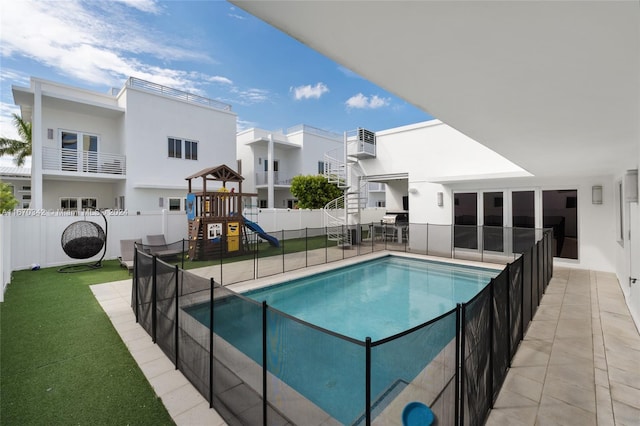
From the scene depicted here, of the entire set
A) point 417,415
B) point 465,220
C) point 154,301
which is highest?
point 465,220

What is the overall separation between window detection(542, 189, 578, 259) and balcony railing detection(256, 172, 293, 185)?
57.0 feet

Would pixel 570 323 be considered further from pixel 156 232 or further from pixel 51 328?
pixel 156 232

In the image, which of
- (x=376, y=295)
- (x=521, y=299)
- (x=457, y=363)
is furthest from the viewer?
(x=376, y=295)

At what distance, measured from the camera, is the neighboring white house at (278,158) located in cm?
2288

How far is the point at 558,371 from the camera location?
12.1ft

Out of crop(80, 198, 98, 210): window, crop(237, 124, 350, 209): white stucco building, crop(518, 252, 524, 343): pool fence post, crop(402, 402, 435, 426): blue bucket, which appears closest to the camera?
crop(402, 402, 435, 426): blue bucket

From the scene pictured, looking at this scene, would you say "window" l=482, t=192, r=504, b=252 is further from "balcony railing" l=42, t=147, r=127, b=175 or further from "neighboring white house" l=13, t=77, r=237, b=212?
"balcony railing" l=42, t=147, r=127, b=175

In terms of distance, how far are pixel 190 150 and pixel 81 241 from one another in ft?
29.5

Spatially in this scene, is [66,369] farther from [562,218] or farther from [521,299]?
[562,218]

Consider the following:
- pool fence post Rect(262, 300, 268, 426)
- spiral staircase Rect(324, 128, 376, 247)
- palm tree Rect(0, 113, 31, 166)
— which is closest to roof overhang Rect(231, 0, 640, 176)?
pool fence post Rect(262, 300, 268, 426)

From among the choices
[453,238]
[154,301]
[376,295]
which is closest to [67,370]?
[154,301]

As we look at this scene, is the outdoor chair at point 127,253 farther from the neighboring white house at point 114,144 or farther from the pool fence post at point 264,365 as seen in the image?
the pool fence post at point 264,365

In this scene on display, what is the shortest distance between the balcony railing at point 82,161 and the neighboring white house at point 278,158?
30.6 feet

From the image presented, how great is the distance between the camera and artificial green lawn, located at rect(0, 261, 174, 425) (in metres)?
3.00
